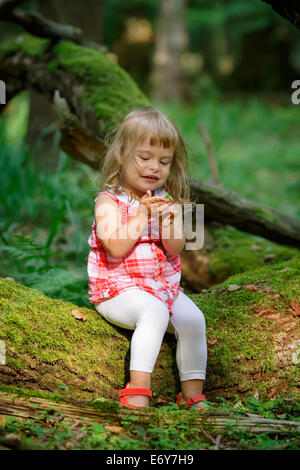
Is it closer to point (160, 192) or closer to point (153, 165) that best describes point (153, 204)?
point (153, 165)

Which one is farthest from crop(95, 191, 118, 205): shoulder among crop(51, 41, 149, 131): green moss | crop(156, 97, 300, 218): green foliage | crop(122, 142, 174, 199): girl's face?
crop(156, 97, 300, 218): green foliage

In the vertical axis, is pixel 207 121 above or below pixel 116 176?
above

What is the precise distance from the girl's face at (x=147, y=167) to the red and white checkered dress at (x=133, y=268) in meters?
0.11

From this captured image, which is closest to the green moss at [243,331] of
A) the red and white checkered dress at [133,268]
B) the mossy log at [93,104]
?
the red and white checkered dress at [133,268]

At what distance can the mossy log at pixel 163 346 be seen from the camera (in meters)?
1.95

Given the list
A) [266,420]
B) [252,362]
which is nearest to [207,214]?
[252,362]

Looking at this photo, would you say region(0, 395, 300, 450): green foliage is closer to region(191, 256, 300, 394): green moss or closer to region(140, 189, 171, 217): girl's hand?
region(191, 256, 300, 394): green moss

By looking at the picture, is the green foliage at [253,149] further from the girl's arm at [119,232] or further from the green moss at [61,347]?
the green moss at [61,347]

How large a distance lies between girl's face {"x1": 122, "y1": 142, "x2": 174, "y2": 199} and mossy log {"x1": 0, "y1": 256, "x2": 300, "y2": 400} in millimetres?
658

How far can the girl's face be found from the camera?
7.57 ft

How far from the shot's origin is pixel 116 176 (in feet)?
8.00
